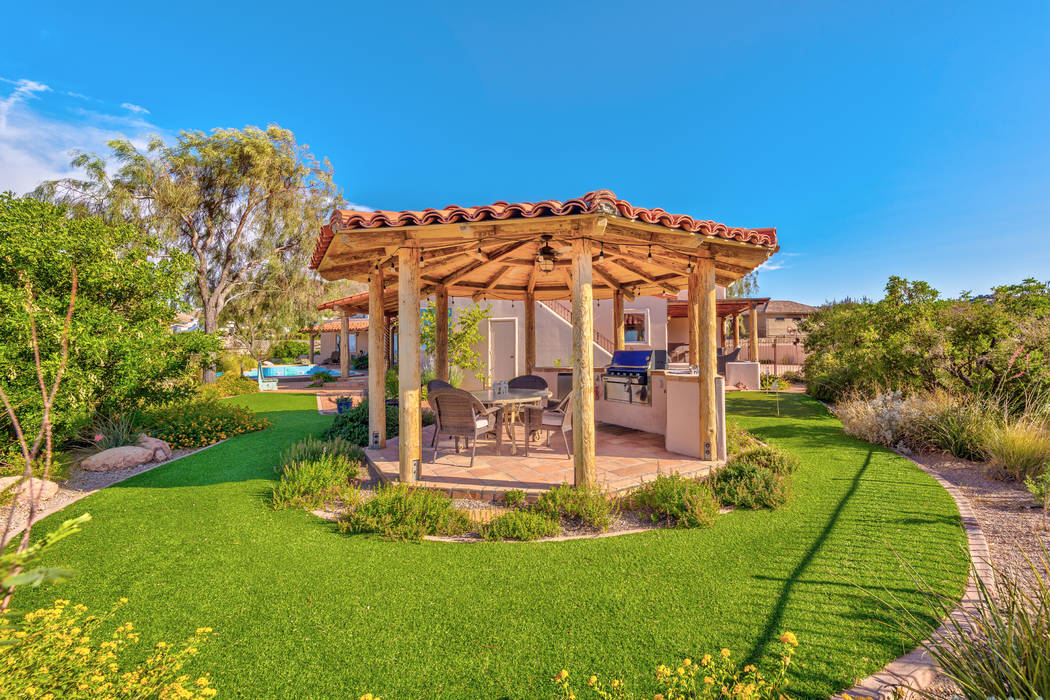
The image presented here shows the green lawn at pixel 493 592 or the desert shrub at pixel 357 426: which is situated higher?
the desert shrub at pixel 357 426

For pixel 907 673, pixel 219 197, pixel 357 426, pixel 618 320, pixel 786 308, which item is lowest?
pixel 907 673

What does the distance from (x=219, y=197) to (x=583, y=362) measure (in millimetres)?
20699

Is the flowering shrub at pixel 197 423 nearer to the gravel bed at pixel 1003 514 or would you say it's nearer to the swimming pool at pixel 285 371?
the swimming pool at pixel 285 371

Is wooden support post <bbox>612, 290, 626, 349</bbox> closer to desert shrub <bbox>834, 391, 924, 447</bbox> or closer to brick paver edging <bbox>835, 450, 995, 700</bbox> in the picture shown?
desert shrub <bbox>834, 391, 924, 447</bbox>

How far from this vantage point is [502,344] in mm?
17609

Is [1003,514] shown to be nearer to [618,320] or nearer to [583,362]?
[583,362]

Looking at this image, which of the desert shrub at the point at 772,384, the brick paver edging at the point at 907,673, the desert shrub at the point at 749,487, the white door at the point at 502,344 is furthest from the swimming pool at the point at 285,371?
the brick paver edging at the point at 907,673

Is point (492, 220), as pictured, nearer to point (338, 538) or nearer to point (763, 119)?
point (338, 538)

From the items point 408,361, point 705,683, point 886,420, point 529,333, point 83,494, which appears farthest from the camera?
point 529,333

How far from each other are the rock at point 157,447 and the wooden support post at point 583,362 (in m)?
7.13

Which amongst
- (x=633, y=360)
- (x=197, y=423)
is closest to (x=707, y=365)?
(x=633, y=360)

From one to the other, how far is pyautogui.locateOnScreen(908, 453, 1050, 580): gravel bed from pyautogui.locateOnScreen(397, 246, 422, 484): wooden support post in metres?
5.37

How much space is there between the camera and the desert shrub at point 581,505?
15.3 ft

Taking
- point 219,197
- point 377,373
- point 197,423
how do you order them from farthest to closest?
point 219,197, point 197,423, point 377,373
